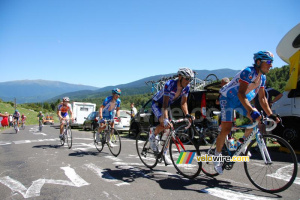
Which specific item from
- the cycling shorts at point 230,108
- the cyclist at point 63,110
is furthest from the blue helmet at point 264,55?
the cyclist at point 63,110

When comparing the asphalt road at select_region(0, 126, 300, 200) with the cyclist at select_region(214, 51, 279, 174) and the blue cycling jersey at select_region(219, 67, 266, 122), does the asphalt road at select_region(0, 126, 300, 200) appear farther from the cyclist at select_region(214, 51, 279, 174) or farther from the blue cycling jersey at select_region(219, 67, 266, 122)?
the blue cycling jersey at select_region(219, 67, 266, 122)

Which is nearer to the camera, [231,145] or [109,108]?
[231,145]

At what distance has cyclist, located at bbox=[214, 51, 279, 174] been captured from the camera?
364 cm

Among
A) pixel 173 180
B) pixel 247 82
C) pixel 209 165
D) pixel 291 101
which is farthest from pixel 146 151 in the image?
pixel 291 101

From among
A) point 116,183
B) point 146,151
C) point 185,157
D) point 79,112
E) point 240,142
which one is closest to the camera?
point 240,142

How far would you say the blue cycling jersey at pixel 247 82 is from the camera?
3674 millimetres

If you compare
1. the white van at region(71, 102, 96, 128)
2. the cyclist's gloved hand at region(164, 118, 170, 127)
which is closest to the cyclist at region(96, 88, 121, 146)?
→ the cyclist's gloved hand at region(164, 118, 170, 127)

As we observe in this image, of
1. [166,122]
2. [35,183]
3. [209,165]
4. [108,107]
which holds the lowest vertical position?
[35,183]

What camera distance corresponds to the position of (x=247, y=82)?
144 inches

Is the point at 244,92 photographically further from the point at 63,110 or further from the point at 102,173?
the point at 63,110

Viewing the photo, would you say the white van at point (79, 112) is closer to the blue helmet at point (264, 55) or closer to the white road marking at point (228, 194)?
the white road marking at point (228, 194)

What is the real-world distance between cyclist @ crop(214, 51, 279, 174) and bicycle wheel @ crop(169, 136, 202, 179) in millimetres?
420

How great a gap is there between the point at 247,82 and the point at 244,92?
175 mm

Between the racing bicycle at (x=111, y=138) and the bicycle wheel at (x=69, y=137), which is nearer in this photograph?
the racing bicycle at (x=111, y=138)
